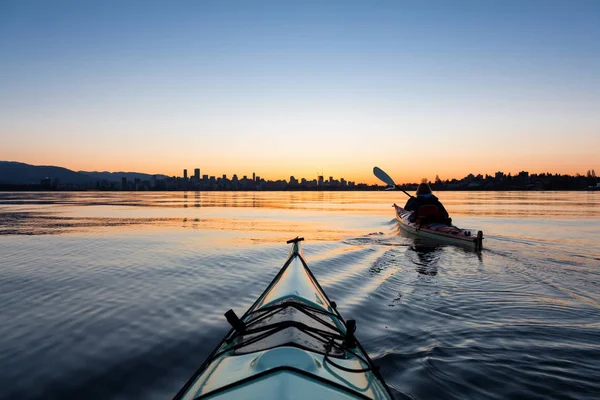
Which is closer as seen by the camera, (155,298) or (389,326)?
(389,326)

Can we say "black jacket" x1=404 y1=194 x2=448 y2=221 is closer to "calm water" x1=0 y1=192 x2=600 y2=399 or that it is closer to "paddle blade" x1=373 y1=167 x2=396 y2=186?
"calm water" x1=0 y1=192 x2=600 y2=399

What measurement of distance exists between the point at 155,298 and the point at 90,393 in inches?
168

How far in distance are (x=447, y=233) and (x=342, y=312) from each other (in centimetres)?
1085

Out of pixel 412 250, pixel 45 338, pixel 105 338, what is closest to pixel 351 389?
pixel 105 338

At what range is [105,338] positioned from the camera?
6.53 m

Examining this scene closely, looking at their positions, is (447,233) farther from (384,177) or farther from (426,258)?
(384,177)

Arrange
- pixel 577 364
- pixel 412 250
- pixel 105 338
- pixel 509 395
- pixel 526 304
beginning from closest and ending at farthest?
pixel 509 395, pixel 577 364, pixel 105 338, pixel 526 304, pixel 412 250

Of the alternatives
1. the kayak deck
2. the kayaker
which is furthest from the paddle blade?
the kayak deck

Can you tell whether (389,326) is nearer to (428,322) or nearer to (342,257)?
(428,322)

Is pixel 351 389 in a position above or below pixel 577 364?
above

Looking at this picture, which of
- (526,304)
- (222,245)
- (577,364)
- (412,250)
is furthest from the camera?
(222,245)

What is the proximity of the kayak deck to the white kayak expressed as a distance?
40.1ft

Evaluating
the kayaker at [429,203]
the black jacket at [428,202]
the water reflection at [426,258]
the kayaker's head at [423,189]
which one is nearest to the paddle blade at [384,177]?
the black jacket at [428,202]

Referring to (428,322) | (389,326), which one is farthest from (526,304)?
(389,326)
